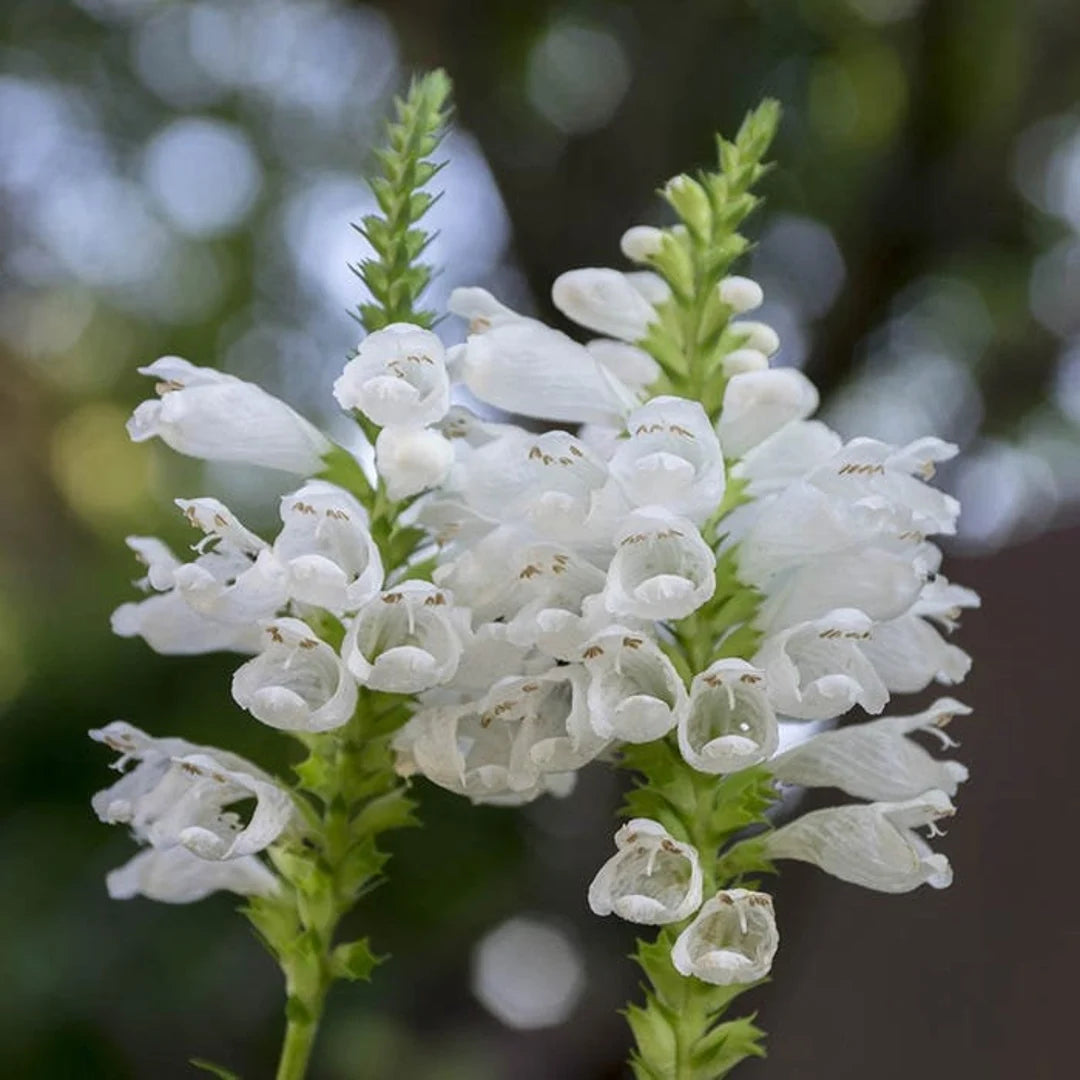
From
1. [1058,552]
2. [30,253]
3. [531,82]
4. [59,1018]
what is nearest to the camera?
[1058,552]

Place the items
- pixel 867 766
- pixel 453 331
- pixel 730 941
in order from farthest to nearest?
pixel 453 331 → pixel 867 766 → pixel 730 941

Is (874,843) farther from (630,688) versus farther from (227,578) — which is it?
(227,578)

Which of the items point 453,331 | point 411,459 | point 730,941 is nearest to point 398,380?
point 411,459

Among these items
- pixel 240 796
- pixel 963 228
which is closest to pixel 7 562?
pixel 963 228

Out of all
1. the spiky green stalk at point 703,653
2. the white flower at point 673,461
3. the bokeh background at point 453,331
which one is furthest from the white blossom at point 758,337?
the bokeh background at point 453,331

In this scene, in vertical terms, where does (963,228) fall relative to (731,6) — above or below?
below

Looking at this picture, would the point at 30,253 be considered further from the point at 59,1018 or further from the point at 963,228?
the point at 963,228

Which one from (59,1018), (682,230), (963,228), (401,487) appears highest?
(963,228)

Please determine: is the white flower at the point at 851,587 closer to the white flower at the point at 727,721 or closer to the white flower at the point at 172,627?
the white flower at the point at 727,721
